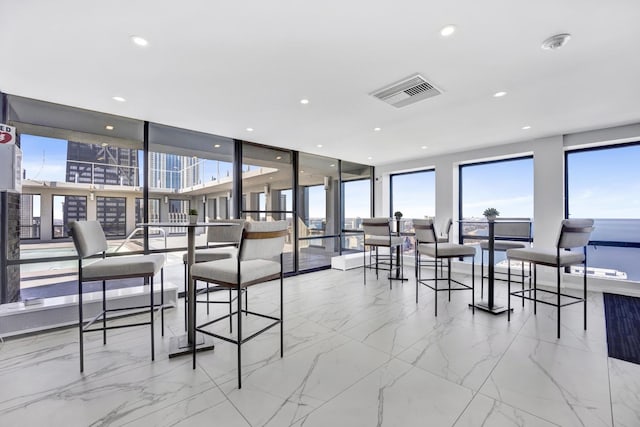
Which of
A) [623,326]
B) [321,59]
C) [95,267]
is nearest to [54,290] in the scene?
[95,267]

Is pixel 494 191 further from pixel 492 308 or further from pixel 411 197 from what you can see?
pixel 492 308

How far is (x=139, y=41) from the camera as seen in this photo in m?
A: 1.98

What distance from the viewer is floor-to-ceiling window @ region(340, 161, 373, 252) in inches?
260

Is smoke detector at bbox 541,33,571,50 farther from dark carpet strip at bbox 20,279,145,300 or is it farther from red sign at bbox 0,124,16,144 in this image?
dark carpet strip at bbox 20,279,145,300

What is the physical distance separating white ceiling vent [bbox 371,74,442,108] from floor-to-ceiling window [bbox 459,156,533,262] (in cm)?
279

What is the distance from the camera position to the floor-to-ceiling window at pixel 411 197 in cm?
623

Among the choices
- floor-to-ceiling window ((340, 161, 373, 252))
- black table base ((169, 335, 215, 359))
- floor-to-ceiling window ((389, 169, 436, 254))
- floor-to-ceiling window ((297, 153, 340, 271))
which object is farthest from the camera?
floor-to-ceiling window ((340, 161, 373, 252))

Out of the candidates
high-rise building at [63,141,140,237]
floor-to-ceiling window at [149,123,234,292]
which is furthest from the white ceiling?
high-rise building at [63,141,140,237]

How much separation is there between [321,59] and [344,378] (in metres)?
2.47

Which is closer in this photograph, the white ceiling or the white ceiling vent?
the white ceiling

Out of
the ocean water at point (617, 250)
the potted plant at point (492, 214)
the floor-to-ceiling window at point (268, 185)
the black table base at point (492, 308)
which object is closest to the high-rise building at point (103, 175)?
the floor-to-ceiling window at point (268, 185)

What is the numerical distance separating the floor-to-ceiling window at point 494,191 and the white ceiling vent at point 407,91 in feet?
9.15

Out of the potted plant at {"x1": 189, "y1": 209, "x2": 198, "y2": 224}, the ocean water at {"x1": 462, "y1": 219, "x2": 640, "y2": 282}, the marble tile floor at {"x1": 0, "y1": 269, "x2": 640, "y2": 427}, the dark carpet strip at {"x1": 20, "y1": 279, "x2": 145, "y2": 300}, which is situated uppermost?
the potted plant at {"x1": 189, "y1": 209, "x2": 198, "y2": 224}

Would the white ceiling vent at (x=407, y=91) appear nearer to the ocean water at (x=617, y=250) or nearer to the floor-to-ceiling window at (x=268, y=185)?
the floor-to-ceiling window at (x=268, y=185)
